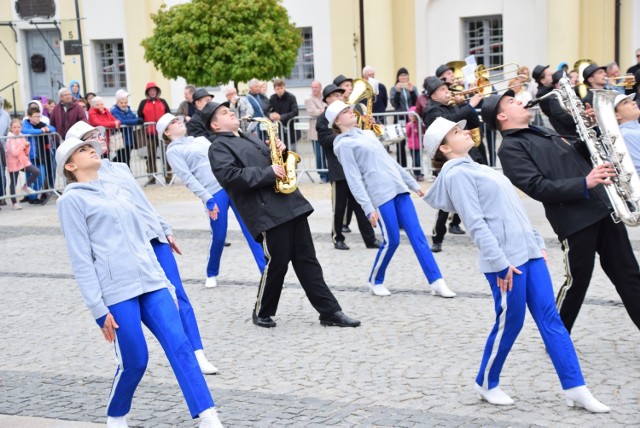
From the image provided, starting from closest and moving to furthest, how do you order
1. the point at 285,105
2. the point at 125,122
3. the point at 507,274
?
the point at 507,274, the point at 125,122, the point at 285,105

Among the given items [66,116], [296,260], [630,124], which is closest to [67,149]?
[296,260]

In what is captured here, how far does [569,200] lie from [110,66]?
81.2ft

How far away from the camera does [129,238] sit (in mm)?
5355

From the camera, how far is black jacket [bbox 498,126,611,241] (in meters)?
6.07

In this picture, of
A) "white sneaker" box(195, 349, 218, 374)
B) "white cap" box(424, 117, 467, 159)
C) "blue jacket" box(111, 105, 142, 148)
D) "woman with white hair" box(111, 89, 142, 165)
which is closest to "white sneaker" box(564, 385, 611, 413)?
"white cap" box(424, 117, 467, 159)

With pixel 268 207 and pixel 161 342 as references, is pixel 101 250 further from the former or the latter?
pixel 268 207

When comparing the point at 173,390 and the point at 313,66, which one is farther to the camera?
the point at 313,66

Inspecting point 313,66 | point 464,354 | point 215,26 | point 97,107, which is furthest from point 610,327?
point 313,66

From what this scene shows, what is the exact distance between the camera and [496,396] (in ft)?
18.9

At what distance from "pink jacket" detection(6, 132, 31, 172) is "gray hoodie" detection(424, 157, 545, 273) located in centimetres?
1199

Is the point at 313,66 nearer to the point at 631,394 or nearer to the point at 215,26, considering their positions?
the point at 215,26

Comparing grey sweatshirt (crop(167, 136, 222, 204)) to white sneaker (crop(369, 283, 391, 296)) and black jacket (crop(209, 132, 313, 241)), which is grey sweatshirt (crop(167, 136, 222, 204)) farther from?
black jacket (crop(209, 132, 313, 241))

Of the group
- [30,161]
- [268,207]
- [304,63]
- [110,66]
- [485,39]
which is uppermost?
[485,39]

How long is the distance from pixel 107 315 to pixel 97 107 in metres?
13.2
